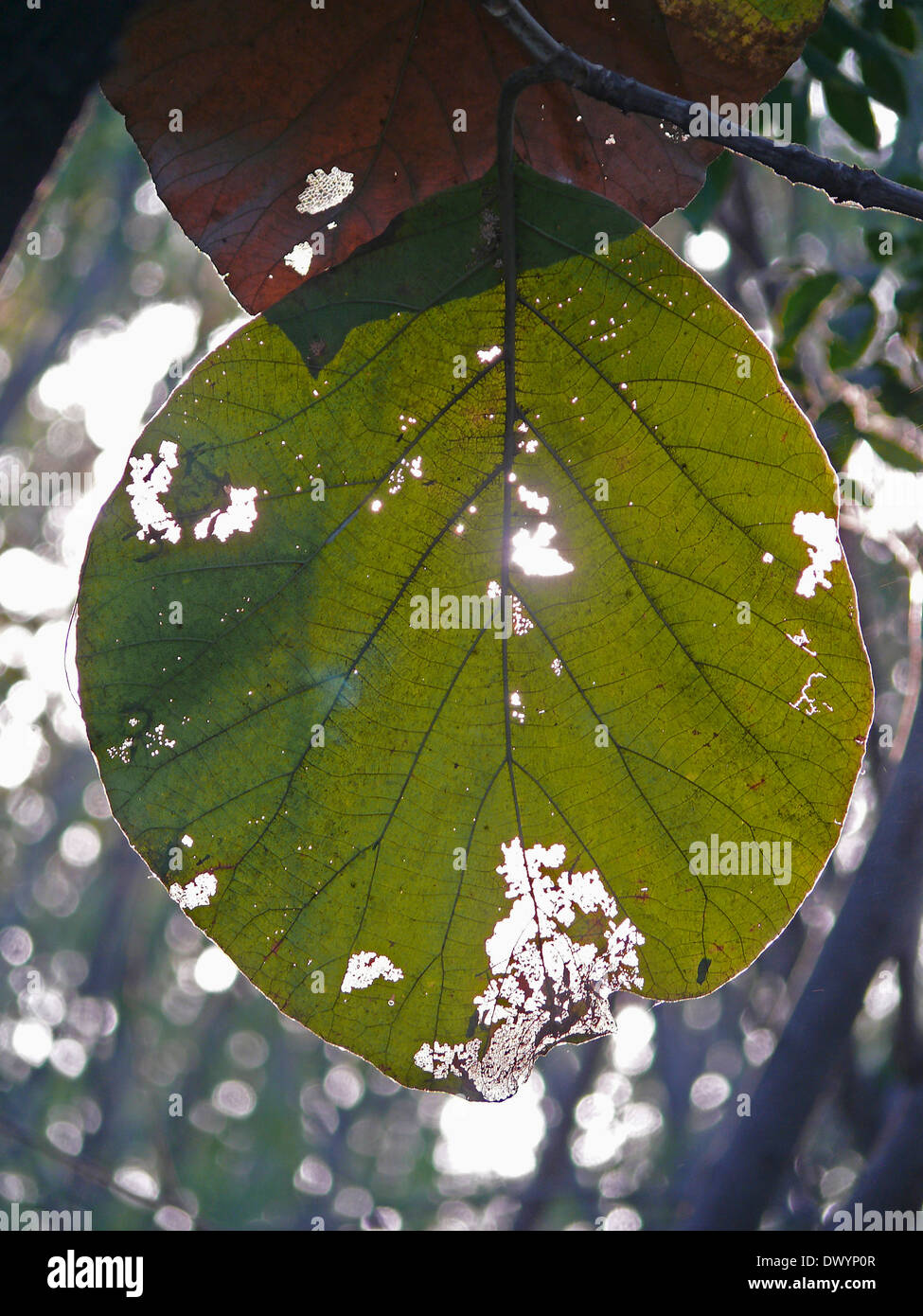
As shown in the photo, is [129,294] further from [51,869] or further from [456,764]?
[456,764]

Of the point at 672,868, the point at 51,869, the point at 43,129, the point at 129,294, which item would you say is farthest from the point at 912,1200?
the point at 51,869

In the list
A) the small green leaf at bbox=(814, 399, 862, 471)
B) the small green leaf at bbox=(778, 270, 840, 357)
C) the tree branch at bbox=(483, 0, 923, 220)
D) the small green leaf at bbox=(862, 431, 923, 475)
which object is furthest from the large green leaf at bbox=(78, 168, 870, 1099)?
the small green leaf at bbox=(778, 270, 840, 357)

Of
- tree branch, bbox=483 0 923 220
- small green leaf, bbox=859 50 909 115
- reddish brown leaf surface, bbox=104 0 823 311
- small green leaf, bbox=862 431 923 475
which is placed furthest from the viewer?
small green leaf, bbox=862 431 923 475

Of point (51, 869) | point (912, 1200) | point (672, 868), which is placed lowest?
point (51, 869)

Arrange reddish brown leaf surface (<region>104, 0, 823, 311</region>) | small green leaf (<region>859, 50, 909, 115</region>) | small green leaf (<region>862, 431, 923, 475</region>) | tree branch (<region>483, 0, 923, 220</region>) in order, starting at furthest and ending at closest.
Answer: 1. small green leaf (<region>862, 431, 923, 475</region>)
2. small green leaf (<region>859, 50, 909, 115</region>)
3. reddish brown leaf surface (<region>104, 0, 823, 311</region>)
4. tree branch (<region>483, 0, 923, 220</region>)

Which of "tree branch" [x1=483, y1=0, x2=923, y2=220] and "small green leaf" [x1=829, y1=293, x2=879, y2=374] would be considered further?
"small green leaf" [x1=829, y1=293, x2=879, y2=374]

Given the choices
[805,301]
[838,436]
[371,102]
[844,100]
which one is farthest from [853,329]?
[371,102]

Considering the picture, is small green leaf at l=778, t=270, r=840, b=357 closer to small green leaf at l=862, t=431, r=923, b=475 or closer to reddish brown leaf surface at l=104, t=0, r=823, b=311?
small green leaf at l=862, t=431, r=923, b=475
